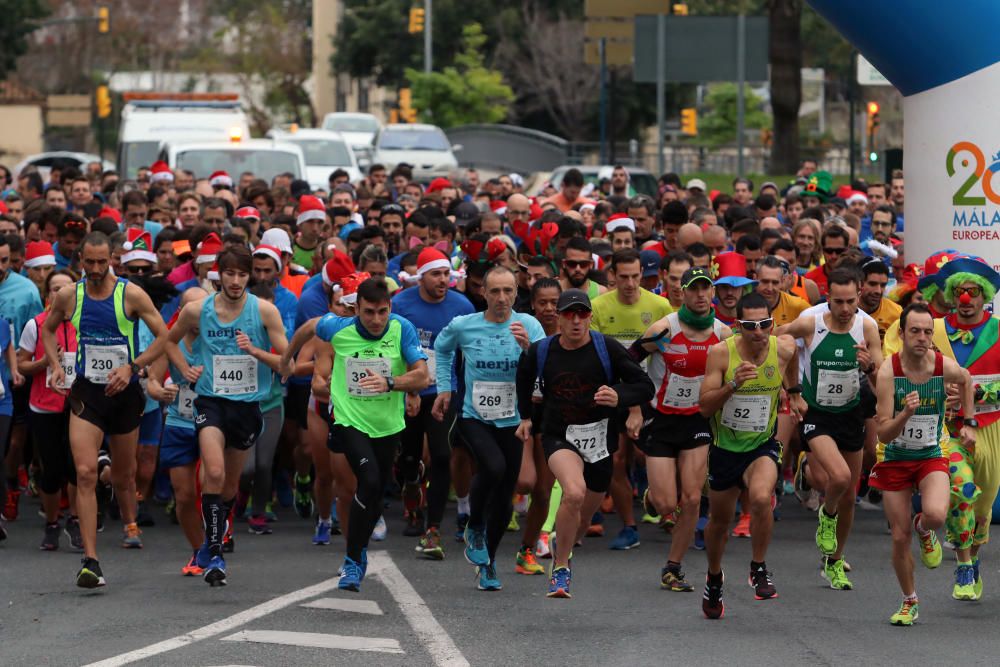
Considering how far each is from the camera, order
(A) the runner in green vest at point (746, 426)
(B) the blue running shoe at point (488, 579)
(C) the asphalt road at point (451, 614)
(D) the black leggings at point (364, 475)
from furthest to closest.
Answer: (B) the blue running shoe at point (488, 579), (D) the black leggings at point (364, 475), (A) the runner in green vest at point (746, 426), (C) the asphalt road at point (451, 614)

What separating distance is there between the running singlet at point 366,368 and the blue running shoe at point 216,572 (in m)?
1.06

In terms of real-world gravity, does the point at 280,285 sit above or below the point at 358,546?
above

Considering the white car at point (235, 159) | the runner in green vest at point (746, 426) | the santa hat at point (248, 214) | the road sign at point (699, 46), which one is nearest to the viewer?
the runner in green vest at point (746, 426)

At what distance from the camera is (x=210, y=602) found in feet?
34.6

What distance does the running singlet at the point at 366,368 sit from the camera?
35.4 ft

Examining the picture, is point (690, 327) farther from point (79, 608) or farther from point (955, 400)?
point (79, 608)

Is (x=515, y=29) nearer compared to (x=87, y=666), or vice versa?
(x=87, y=666)

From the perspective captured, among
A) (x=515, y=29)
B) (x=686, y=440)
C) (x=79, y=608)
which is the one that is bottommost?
(x=79, y=608)

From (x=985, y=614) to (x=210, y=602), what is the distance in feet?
13.7

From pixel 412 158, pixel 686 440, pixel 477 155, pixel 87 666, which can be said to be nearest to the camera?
pixel 87 666

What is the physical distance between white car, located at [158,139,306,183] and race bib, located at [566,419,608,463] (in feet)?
48.6

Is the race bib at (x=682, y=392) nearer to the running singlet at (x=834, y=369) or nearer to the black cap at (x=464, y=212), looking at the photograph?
the running singlet at (x=834, y=369)

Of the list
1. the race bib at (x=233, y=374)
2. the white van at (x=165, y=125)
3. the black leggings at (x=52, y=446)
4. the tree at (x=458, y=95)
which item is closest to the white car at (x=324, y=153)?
the white van at (x=165, y=125)

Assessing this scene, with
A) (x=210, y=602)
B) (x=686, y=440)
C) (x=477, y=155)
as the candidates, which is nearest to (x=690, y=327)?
(x=686, y=440)
